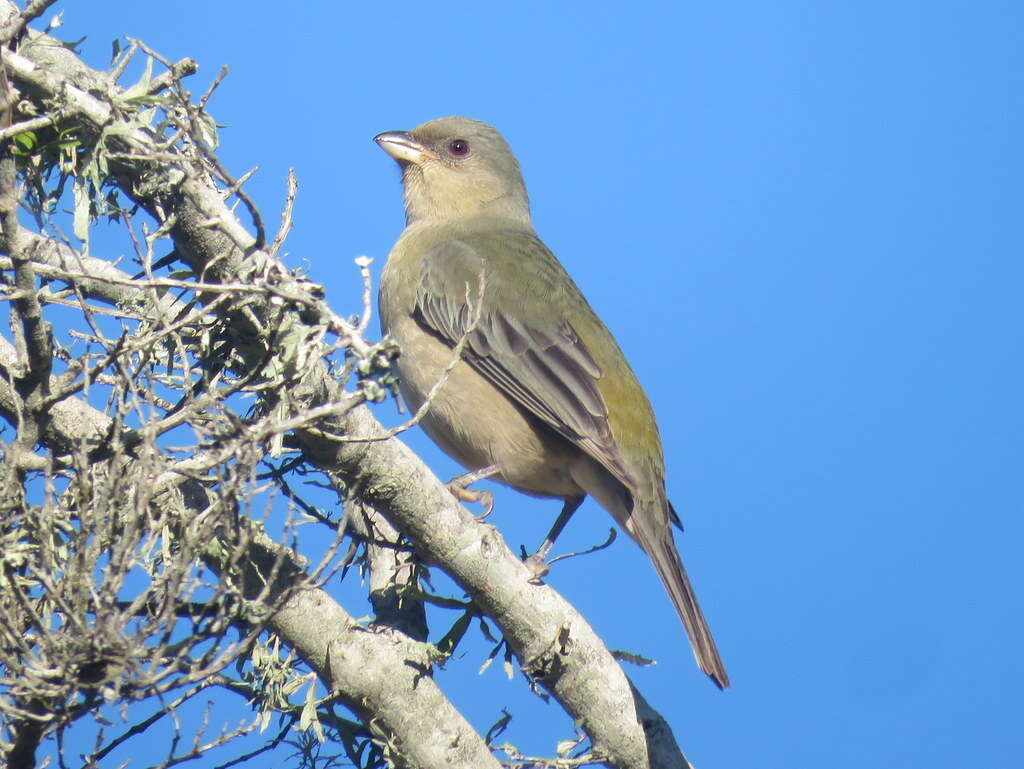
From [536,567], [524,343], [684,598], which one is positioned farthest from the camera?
[524,343]

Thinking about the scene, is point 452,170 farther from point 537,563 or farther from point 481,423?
point 537,563

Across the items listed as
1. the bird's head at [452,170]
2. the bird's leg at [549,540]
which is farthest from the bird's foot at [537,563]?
the bird's head at [452,170]

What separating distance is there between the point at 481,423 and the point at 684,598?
1095 mm

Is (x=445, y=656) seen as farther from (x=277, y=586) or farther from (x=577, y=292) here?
(x=577, y=292)

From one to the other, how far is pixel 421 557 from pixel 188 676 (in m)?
1.52

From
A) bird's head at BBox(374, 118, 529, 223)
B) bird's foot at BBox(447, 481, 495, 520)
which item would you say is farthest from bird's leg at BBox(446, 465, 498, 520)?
bird's head at BBox(374, 118, 529, 223)

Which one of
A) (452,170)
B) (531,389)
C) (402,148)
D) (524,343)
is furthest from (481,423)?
(402,148)

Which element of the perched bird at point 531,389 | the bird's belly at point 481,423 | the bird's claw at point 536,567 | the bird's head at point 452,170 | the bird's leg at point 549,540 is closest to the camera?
the bird's claw at point 536,567

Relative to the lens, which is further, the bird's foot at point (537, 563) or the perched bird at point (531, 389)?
the perched bird at point (531, 389)

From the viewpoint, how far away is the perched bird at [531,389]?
198 inches

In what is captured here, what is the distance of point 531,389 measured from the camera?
16.9 feet

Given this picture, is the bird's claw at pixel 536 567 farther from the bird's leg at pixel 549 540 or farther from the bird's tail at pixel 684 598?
the bird's tail at pixel 684 598

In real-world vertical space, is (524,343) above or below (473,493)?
above

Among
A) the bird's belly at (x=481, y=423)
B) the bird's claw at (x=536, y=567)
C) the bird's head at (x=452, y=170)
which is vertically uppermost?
the bird's head at (x=452, y=170)
